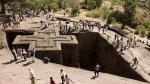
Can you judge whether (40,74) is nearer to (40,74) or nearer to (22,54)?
(40,74)

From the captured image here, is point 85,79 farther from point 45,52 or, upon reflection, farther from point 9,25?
point 9,25

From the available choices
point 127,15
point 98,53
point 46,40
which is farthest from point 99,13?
point 46,40

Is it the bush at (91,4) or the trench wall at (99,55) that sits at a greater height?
the bush at (91,4)

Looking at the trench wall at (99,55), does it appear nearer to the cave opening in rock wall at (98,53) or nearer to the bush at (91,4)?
the cave opening in rock wall at (98,53)

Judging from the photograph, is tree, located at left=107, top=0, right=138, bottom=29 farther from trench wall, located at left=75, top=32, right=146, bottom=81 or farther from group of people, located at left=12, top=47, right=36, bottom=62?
group of people, located at left=12, top=47, right=36, bottom=62

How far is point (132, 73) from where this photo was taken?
23.4 m

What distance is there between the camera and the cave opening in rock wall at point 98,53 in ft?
84.8

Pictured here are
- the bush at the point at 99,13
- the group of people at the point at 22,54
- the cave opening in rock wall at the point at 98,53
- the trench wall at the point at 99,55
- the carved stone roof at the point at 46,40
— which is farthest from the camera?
the bush at the point at 99,13

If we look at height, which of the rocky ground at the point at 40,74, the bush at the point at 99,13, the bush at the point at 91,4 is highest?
the bush at the point at 91,4

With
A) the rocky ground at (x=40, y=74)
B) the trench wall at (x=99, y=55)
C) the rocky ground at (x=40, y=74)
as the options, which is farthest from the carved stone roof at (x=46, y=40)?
the trench wall at (x=99, y=55)

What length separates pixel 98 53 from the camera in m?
31.5

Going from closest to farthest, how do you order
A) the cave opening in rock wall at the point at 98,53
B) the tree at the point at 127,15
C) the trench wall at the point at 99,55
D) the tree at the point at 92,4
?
the trench wall at the point at 99,55, the cave opening in rock wall at the point at 98,53, the tree at the point at 127,15, the tree at the point at 92,4

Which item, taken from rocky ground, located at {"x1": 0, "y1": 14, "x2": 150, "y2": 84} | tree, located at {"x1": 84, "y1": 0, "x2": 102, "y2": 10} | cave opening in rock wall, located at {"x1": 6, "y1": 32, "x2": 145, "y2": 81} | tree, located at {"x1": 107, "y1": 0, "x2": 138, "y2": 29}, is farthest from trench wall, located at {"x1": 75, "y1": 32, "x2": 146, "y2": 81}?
tree, located at {"x1": 84, "y1": 0, "x2": 102, "y2": 10}

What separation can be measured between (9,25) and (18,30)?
1352mm
